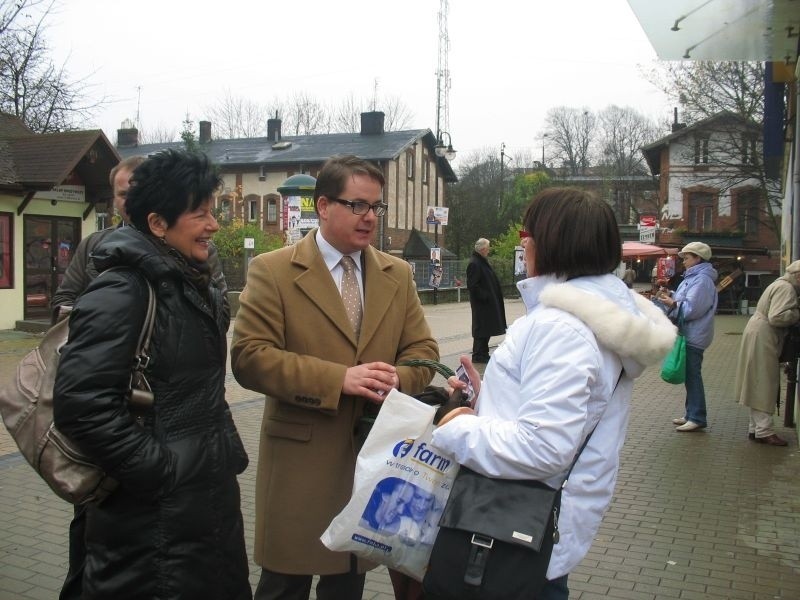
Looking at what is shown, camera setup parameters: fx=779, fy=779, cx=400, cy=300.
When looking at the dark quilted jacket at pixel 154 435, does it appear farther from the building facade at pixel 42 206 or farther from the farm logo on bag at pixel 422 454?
the building facade at pixel 42 206

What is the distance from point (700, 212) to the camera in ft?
140

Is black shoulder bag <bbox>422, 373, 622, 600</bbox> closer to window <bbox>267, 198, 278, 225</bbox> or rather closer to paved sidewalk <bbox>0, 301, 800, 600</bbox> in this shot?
paved sidewalk <bbox>0, 301, 800, 600</bbox>

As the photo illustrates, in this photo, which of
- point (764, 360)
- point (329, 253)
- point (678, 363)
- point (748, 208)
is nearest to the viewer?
point (329, 253)

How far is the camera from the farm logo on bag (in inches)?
89.6

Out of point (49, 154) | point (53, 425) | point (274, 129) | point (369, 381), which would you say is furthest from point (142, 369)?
point (274, 129)

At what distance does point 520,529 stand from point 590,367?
0.45 metres

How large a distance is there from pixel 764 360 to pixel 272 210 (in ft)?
125

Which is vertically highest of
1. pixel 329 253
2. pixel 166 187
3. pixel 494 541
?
pixel 166 187

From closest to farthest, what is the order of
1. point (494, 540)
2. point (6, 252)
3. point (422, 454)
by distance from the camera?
point (494, 540) < point (422, 454) < point (6, 252)

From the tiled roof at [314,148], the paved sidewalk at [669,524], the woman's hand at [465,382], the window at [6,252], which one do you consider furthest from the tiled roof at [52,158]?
the tiled roof at [314,148]

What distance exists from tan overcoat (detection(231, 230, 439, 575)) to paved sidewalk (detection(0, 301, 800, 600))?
150cm

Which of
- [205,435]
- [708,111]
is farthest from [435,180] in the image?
[205,435]

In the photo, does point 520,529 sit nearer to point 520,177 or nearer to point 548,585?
point 548,585

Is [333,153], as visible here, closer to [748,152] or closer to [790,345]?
[748,152]
